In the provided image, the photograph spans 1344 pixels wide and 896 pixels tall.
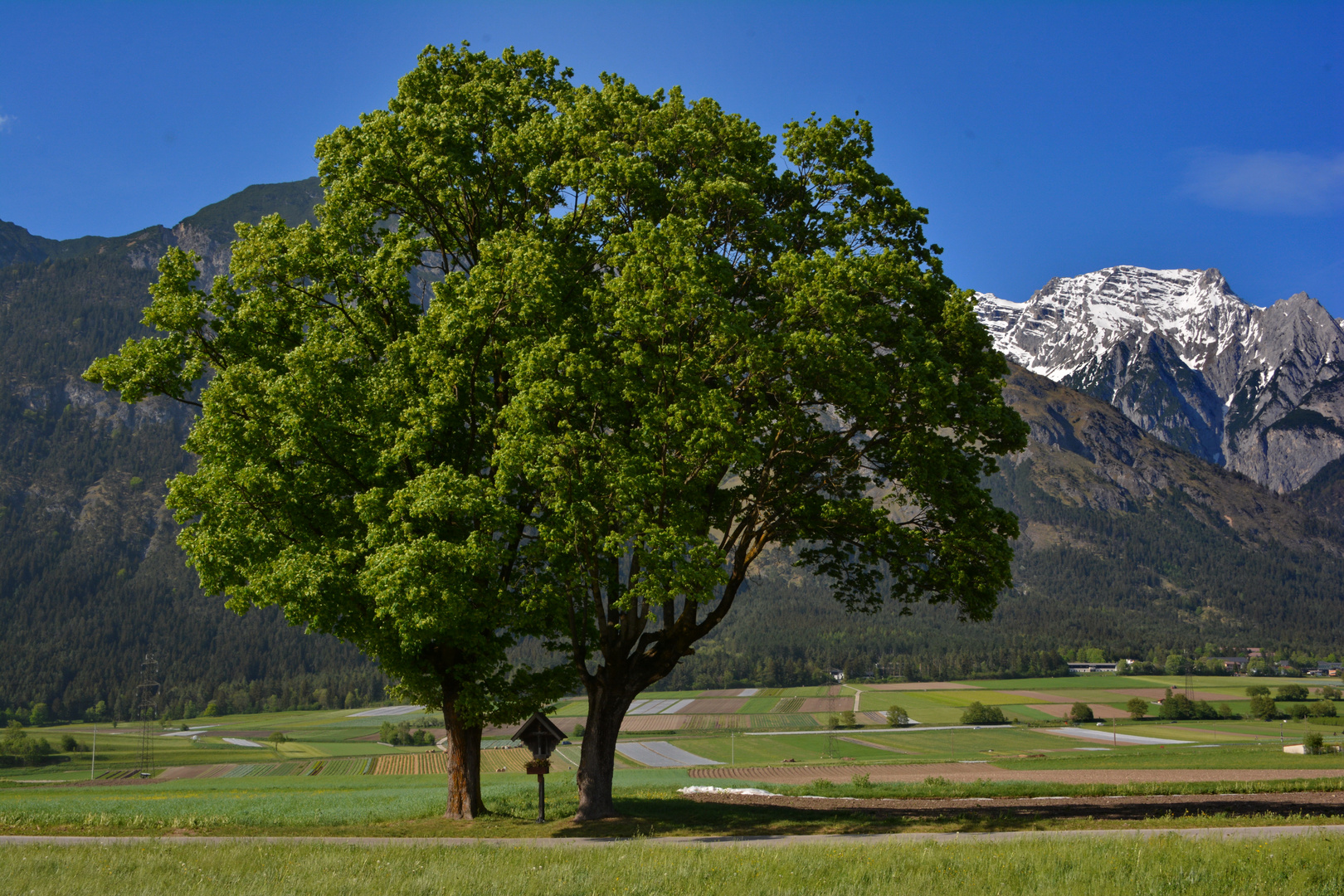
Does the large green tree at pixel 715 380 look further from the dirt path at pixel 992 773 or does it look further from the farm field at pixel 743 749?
the dirt path at pixel 992 773

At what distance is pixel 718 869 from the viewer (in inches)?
617

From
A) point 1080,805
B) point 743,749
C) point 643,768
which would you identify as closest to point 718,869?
point 1080,805

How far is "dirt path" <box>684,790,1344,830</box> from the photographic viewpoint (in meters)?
25.8

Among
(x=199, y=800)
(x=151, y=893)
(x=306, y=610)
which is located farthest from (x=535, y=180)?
(x=199, y=800)

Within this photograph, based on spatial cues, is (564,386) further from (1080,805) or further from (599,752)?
(1080,805)

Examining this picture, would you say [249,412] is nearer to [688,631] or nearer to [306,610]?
[306,610]

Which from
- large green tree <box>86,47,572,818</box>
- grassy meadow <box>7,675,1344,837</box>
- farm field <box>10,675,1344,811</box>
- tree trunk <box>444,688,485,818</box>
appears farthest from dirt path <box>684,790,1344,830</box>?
large green tree <box>86,47,572,818</box>

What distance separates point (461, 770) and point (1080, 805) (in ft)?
62.6

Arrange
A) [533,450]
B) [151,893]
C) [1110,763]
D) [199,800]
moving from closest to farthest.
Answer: [151,893] → [533,450] → [199,800] → [1110,763]

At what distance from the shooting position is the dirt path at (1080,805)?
25781 millimetres

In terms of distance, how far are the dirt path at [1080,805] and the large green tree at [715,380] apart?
20.0 feet

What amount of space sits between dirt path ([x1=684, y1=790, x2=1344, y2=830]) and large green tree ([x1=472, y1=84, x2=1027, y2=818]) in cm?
610

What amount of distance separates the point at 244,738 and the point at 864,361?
167775mm

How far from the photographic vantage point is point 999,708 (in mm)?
154375
